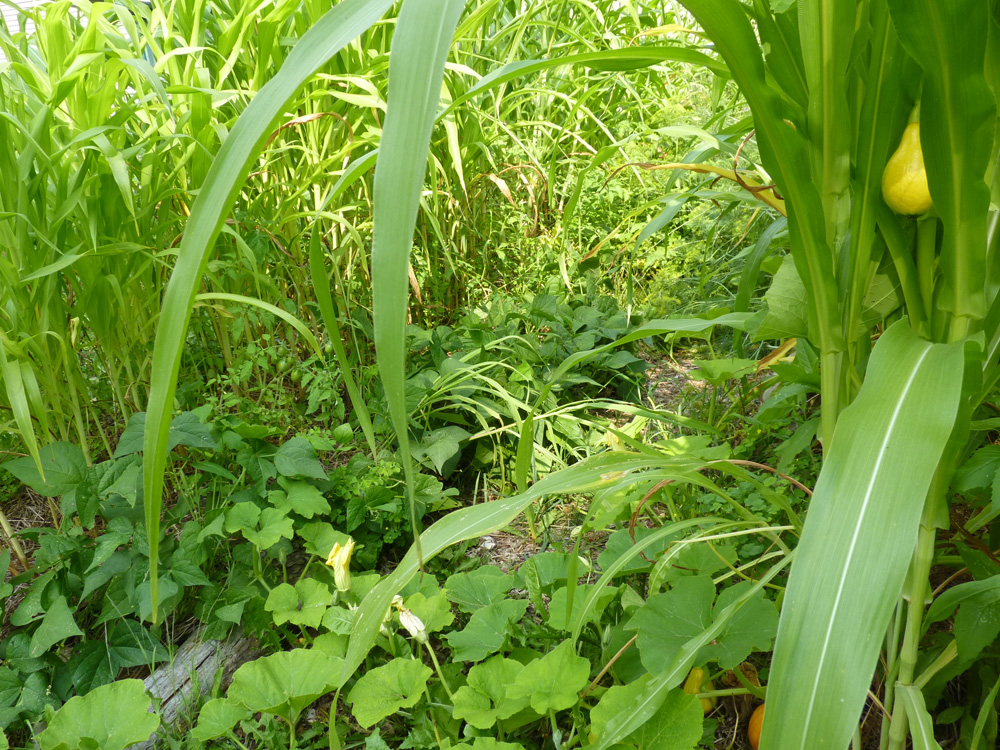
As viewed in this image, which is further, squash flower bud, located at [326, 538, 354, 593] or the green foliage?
squash flower bud, located at [326, 538, 354, 593]

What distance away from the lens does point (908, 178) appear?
1.80 feet

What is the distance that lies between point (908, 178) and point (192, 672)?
4.02 ft

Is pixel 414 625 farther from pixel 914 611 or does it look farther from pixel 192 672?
pixel 914 611

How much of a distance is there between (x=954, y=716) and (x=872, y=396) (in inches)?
25.0

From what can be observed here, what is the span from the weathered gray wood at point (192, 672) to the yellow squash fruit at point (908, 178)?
45.6 inches

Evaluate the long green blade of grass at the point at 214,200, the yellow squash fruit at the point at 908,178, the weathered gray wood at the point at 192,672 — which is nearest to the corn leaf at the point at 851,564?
the yellow squash fruit at the point at 908,178

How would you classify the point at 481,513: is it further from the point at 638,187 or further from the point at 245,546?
the point at 638,187

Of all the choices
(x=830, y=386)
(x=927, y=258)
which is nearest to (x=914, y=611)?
(x=830, y=386)

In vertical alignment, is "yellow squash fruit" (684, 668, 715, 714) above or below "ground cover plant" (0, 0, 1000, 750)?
below

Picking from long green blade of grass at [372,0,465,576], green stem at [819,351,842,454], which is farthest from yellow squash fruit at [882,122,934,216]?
long green blade of grass at [372,0,465,576]

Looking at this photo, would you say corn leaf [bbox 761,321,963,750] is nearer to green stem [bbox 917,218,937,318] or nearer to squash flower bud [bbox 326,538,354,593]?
green stem [bbox 917,218,937,318]

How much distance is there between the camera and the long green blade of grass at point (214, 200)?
339 millimetres

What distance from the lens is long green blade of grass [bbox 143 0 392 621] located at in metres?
0.34

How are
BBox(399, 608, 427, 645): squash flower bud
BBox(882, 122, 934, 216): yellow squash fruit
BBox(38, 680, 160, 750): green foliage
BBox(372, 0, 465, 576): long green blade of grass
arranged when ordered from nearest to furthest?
BBox(372, 0, 465, 576): long green blade of grass → BBox(882, 122, 934, 216): yellow squash fruit → BBox(38, 680, 160, 750): green foliage → BBox(399, 608, 427, 645): squash flower bud
